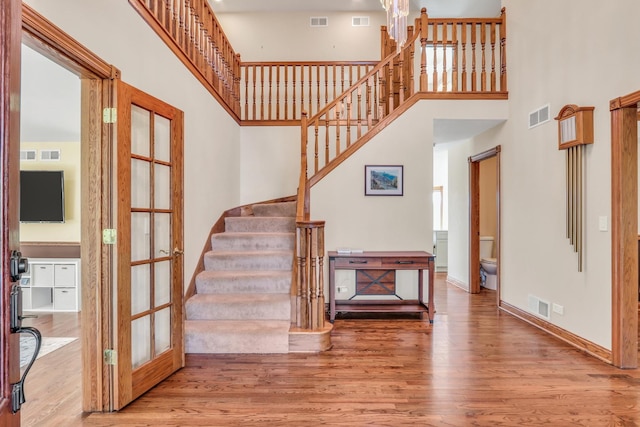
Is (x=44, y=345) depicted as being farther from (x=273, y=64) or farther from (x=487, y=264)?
(x=487, y=264)

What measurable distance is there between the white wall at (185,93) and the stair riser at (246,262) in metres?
0.20

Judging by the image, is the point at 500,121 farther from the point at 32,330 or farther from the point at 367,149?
the point at 32,330

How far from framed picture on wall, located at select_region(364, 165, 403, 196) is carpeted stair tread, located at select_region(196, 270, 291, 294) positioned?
1.62 metres

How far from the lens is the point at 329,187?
4680 mm

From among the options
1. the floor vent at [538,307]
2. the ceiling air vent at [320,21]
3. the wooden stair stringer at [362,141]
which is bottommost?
the floor vent at [538,307]

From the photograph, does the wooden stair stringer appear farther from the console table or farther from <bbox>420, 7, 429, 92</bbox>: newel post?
the console table

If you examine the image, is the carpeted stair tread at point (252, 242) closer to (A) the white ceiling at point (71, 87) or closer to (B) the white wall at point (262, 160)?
(B) the white wall at point (262, 160)

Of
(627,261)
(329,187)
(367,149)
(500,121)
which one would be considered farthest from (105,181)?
(500,121)

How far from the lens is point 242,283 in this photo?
3854 millimetres

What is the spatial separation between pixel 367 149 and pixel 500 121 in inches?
72.6

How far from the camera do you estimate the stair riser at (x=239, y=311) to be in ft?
11.6

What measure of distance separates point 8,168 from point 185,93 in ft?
9.66

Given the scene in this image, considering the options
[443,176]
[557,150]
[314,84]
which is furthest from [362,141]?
[443,176]

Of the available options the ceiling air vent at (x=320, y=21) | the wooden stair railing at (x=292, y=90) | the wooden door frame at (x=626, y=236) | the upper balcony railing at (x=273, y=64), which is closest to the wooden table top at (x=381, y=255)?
the wooden door frame at (x=626, y=236)
